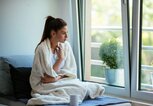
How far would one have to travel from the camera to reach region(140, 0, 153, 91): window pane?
3.22 meters

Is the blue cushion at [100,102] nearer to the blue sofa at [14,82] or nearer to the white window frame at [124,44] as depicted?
the blue sofa at [14,82]

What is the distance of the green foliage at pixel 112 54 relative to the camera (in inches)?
139

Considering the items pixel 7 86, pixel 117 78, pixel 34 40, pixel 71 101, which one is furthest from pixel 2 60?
pixel 117 78

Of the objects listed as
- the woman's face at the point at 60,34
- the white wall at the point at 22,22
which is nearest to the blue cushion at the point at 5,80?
the white wall at the point at 22,22

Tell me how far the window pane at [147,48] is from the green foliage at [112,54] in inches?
11.2

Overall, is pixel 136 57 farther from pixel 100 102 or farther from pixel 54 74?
pixel 54 74

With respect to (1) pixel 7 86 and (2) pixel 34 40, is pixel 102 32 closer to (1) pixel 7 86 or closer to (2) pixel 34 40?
(2) pixel 34 40

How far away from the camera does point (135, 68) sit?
131 inches

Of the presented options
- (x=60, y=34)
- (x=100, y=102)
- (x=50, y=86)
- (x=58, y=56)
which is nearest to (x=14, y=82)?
(x=50, y=86)

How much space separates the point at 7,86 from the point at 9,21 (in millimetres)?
748

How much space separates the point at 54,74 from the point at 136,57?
899 mm

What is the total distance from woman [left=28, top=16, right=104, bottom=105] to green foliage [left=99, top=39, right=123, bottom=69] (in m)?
0.50

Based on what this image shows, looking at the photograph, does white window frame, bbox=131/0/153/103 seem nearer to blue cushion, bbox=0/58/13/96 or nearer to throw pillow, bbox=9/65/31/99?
throw pillow, bbox=9/65/31/99

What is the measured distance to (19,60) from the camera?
3.33 metres
